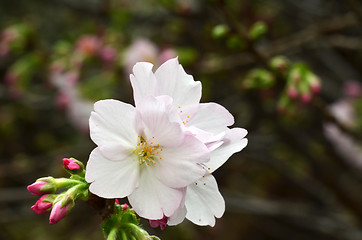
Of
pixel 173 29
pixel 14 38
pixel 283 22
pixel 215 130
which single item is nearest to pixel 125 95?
pixel 173 29

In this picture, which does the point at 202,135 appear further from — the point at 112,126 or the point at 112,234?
the point at 112,234

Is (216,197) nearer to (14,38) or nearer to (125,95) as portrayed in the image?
(14,38)

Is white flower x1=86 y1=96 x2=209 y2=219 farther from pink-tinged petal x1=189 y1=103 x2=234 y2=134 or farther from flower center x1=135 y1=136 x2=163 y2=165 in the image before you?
pink-tinged petal x1=189 y1=103 x2=234 y2=134

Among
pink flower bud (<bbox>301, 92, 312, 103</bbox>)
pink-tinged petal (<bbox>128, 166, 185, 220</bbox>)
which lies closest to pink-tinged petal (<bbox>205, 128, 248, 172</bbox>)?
pink-tinged petal (<bbox>128, 166, 185, 220</bbox>)

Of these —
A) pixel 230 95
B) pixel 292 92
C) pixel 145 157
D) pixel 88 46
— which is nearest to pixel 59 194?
pixel 145 157

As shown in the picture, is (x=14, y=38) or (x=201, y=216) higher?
(x=14, y=38)

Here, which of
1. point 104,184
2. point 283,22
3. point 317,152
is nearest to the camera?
point 104,184
